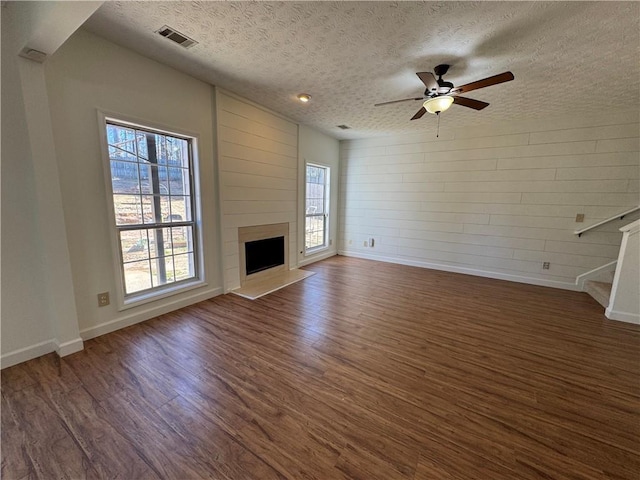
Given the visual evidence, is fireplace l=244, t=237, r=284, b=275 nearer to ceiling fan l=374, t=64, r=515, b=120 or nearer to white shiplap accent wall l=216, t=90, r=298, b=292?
white shiplap accent wall l=216, t=90, r=298, b=292

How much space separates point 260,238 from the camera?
4070mm

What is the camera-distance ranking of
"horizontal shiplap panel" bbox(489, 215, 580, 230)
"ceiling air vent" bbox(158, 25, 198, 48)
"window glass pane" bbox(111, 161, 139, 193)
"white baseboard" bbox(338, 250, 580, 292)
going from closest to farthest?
1. "ceiling air vent" bbox(158, 25, 198, 48)
2. "window glass pane" bbox(111, 161, 139, 193)
3. "horizontal shiplap panel" bbox(489, 215, 580, 230)
4. "white baseboard" bbox(338, 250, 580, 292)

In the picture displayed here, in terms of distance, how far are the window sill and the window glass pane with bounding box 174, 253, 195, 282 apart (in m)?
0.08

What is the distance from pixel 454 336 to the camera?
262 cm

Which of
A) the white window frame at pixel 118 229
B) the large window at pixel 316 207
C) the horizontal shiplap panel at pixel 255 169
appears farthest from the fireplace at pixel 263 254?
the horizontal shiplap panel at pixel 255 169

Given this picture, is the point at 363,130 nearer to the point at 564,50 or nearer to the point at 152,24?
the point at 564,50

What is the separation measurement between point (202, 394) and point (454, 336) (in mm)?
2362

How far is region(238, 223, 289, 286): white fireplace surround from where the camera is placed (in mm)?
3777

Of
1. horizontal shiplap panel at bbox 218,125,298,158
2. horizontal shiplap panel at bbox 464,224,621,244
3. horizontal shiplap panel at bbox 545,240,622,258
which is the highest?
horizontal shiplap panel at bbox 218,125,298,158

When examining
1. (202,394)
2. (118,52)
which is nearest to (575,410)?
(202,394)

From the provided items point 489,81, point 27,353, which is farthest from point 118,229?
point 489,81

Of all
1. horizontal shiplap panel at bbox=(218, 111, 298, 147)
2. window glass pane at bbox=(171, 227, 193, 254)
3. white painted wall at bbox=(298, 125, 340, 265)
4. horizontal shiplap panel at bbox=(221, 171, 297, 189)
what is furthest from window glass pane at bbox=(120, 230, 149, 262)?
white painted wall at bbox=(298, 125, 340, 265)

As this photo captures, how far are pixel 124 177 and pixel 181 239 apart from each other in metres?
0.88

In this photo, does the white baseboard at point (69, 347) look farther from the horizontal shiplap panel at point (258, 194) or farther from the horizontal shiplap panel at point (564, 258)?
the horizontal shiplap panel at point (564, 258)
